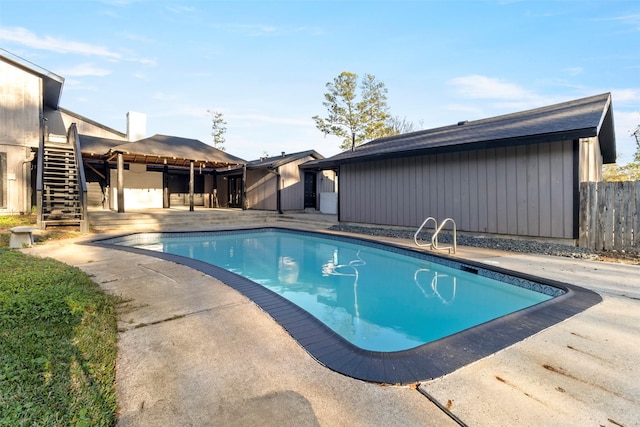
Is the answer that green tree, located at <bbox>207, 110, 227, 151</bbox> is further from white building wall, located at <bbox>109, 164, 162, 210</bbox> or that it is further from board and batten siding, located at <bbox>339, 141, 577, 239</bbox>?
board and batten siding, located at <bbox>339, 141, 577, 239</bbox>

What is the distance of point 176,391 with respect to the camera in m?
1.81

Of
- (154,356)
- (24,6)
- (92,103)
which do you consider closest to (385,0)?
(24,6)

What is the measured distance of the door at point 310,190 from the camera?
17.2 meters

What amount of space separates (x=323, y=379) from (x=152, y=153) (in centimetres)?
1297

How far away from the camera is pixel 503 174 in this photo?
7.45 metres

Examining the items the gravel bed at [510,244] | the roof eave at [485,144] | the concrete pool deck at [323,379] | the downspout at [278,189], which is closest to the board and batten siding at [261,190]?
the downspout at [278,189]

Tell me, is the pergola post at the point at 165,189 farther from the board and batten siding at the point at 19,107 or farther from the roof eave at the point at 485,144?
the roof eave at the point at 485,144

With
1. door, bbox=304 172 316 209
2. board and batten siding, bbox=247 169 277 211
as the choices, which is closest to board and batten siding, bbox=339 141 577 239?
door, bbox=304 172 316 209

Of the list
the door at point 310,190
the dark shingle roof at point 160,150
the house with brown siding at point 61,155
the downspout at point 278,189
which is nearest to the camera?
the house with brown siding at point 61,155

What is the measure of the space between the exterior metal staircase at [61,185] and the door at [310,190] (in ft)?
33.1

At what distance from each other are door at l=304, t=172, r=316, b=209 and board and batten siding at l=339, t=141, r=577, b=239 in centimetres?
658

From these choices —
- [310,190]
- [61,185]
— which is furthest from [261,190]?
[61,185]

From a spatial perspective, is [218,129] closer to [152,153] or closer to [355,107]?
[355,107]

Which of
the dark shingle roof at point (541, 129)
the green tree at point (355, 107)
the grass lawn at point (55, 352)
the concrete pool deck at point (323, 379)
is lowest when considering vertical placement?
the concrete pool deck at point (323, 379)
